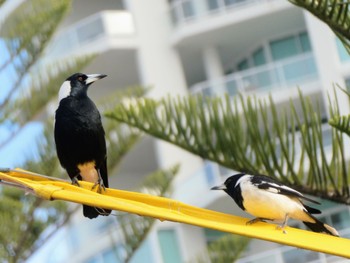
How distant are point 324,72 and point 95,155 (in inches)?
589

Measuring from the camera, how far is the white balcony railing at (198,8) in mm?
22656

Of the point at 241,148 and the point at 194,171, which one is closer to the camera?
the point at 241,148

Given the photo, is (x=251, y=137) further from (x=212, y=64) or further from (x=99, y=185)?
(x=212, y=64)

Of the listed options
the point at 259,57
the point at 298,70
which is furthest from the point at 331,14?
the point at 259,57

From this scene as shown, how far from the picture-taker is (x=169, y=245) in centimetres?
2250

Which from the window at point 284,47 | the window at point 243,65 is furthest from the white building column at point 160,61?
the window at point 284,47

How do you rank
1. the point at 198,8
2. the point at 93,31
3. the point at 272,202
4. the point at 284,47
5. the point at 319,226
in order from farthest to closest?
1. the point at 93,31
2. the point at 284,47
3. the point at 198,8
4. the point at 319,226
5. the point at 272,202

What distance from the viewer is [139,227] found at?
14.5m

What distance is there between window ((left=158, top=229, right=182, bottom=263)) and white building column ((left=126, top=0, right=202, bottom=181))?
1.04 metres

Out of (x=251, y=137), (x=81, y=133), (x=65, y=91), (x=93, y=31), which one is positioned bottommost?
(x=93, y=31)

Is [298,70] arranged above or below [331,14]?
below

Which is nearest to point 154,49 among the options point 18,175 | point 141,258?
point 141,258

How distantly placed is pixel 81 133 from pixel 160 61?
16978 millimetres

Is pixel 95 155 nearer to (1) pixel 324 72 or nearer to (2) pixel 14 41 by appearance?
(2) pixel 14 41
